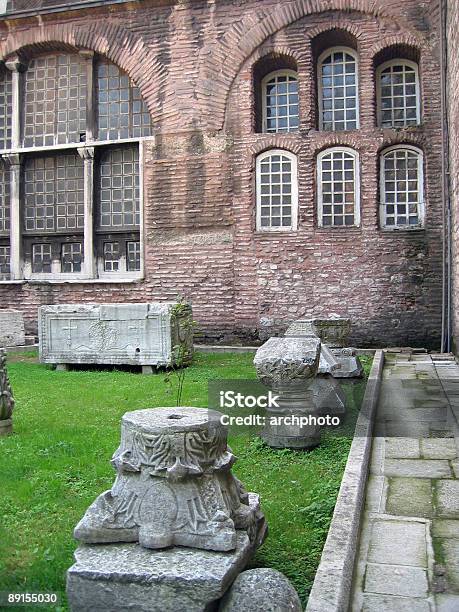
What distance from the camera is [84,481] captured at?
188 inches

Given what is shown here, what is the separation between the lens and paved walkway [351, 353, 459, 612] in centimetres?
315

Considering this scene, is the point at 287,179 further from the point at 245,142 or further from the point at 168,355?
the point at 168,355

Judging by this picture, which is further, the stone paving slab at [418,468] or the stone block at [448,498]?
the stone paving slab at [418,468]

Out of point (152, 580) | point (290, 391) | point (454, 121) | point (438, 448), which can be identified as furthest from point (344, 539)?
point (454, 121)

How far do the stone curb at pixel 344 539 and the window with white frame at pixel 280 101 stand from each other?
34.8 ft

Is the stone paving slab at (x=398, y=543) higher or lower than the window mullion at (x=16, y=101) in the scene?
lower

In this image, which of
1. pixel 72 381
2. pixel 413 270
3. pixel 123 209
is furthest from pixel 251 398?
pixel 123 209

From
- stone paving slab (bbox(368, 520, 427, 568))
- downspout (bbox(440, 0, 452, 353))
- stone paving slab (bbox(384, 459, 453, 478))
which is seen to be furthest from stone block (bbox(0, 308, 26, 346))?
stone paving slab (bbox(368, 520, 427, 568))

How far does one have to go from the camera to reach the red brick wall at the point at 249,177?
45.4 feet

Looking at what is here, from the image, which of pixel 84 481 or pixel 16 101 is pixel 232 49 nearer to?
pixel 16 101

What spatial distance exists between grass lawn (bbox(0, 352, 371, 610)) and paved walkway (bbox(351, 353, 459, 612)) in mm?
285

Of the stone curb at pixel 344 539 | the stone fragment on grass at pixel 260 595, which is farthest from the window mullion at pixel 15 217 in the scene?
the stone fragment on grass at pixel 260 595

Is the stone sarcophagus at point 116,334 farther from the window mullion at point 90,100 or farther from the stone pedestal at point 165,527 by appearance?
the stone pedestal at point 165,527

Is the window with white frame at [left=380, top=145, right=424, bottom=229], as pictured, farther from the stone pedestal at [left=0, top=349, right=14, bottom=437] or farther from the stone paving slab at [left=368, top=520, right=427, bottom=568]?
the stone paving slab at [left=368, top=520, right=427, bottom=568]
